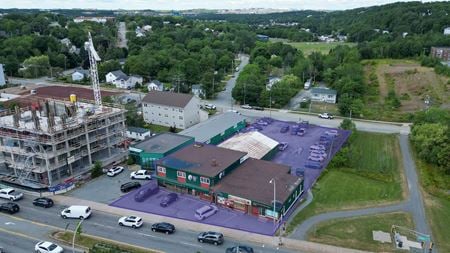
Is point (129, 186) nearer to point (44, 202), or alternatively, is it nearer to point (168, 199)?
point (168, 199)

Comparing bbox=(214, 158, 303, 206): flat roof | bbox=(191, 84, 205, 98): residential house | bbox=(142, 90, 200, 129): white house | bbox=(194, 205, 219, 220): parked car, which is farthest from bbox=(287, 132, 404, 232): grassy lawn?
bbox=(191, 84, 205, 98): residential house

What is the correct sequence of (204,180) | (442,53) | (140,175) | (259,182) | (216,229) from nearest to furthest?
(216,229)
(259,182)
(204,180)
(140,175)
(442,53)

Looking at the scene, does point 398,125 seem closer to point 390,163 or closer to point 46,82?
point 390,163

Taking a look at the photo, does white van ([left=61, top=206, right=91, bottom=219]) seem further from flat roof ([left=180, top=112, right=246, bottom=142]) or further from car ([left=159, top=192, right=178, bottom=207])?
flat roof ([left=180, top=112, right=246, bottom=142])

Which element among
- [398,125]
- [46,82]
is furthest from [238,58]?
[398,125]

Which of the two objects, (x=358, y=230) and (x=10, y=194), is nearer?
(x=358, y=230)

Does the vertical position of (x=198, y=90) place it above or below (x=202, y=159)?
below

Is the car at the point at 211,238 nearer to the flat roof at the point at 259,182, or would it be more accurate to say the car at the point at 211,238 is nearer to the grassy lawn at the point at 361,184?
the flat roof at the point at 259,182

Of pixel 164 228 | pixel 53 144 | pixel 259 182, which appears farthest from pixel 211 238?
pixel 53 144
